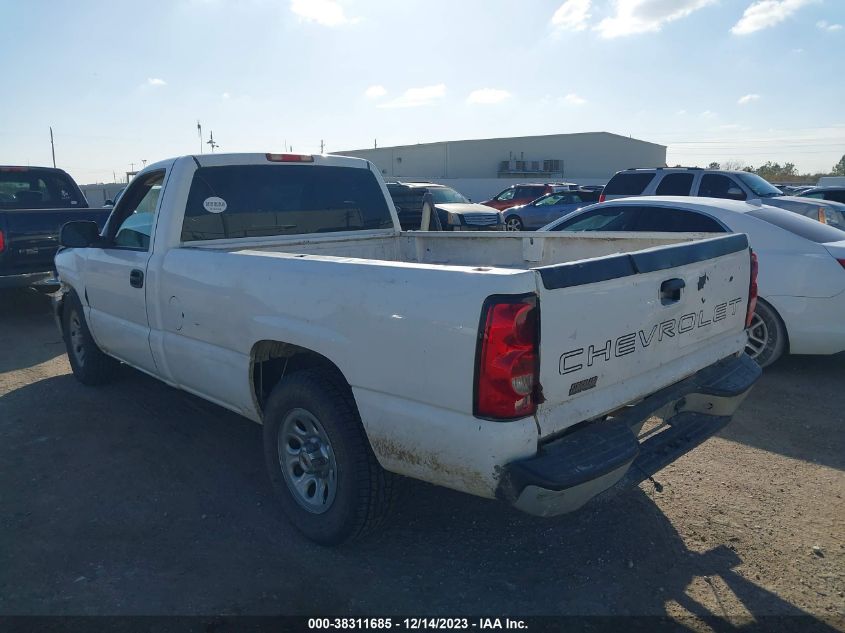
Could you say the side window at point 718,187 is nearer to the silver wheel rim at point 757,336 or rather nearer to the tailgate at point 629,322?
the silver wheel rim at point 757,336

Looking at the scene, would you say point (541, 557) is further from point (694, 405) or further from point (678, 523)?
point (694, 405)

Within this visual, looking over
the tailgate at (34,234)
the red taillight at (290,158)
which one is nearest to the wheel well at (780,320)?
the red taillight at (290,158)

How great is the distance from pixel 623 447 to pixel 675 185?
1087 cm

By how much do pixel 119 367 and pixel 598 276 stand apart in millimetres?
4975

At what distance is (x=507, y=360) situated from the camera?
7.93 ft

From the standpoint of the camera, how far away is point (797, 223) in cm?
587

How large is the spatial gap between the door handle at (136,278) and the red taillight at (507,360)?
288cm

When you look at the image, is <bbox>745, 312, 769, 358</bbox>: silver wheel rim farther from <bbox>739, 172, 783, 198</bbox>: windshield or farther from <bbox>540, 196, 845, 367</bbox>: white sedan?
<bbox>739, 172, 783, 198</bbox>: windshield

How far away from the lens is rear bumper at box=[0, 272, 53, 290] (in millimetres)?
8188

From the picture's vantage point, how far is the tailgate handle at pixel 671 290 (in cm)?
292

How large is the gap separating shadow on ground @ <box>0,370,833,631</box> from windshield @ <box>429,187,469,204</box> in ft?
48.7

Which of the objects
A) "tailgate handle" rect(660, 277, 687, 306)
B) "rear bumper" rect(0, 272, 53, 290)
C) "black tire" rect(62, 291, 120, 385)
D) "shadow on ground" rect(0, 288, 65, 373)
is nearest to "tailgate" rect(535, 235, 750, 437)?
"tailgate handle" rect(660, 277, 687, 306)

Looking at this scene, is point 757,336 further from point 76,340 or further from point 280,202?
point 76,340

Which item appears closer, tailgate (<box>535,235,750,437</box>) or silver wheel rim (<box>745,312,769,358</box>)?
tailgate (<box>535,235,750,437</box>)
